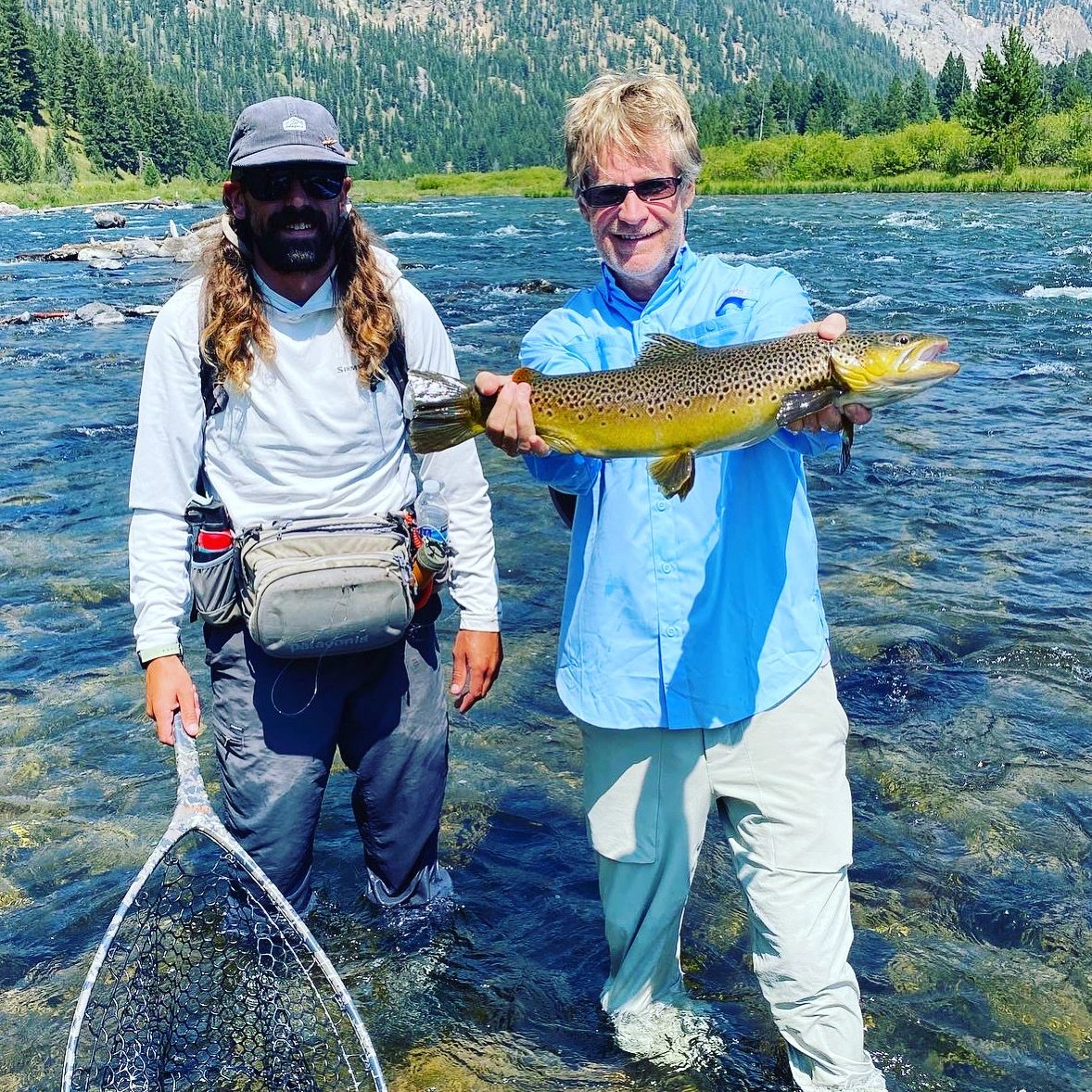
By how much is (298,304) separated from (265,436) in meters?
0.43

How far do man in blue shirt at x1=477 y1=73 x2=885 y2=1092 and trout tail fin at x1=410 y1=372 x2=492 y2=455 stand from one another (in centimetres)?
10

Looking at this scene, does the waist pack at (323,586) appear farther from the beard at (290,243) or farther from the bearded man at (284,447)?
the beard at (290,243)

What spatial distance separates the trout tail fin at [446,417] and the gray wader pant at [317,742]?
93 centimetres

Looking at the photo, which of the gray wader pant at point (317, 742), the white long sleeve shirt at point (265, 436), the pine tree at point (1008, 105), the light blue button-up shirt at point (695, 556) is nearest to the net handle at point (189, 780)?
the gray wader pant at point (317, 742)

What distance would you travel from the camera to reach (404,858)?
13.7 feet

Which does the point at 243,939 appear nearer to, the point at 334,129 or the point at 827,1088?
the point at 827,1088

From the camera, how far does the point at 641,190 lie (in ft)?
9.82

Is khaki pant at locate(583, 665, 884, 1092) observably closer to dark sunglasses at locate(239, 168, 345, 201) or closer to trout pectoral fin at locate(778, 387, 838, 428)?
trout pectoral fin at locate(778, 387, 838, 428)

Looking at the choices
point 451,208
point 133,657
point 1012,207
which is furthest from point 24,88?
point 133,657

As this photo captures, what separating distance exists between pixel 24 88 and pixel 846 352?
137121 mm

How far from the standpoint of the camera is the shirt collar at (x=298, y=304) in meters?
3.51

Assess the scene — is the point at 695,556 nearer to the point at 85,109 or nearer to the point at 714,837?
the point at 714,837

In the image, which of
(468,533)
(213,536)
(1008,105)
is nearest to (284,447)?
(213,536)

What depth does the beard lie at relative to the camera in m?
3.43
